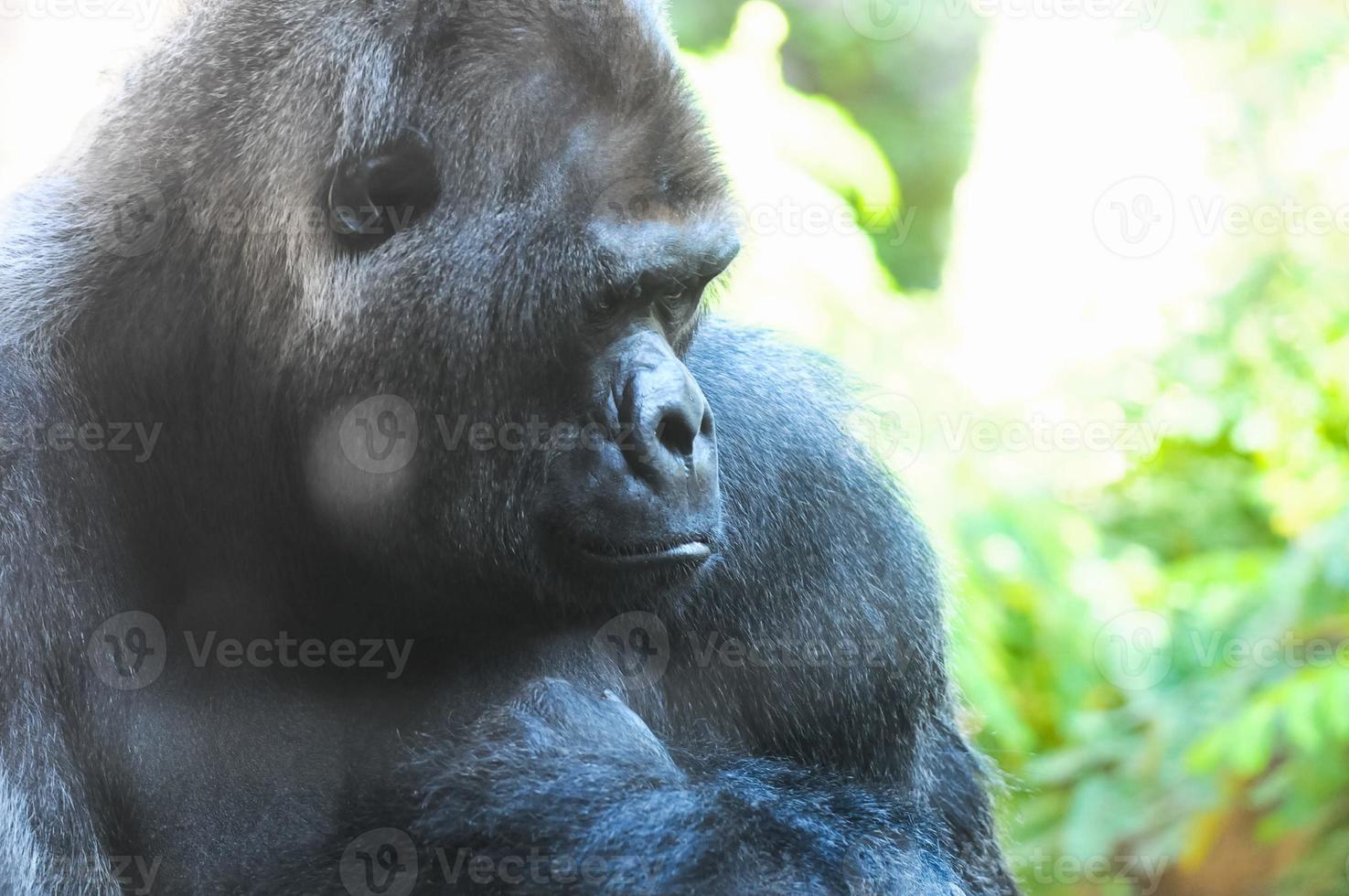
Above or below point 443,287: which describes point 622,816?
below

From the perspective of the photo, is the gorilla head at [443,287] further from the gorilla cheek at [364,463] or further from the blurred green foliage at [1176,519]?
the blurred green foliage at [1176,519]

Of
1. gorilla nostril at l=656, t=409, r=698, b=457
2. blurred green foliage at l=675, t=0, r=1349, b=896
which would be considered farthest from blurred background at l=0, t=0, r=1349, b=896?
gorilla nostril at l=656, t=409, r=698, b=457

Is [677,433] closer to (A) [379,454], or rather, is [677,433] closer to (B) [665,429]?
(B) [665,429]

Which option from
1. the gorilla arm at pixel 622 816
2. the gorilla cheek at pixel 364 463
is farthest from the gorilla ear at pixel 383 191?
the gorilla arm at pixel 622 816

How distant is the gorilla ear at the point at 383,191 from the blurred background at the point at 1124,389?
753 millimetres

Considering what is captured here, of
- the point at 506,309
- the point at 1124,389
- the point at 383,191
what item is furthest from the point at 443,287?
the point at 1124,389

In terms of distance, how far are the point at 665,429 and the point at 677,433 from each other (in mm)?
32

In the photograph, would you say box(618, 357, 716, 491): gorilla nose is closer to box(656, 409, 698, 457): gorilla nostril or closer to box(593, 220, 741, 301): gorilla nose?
box(656, 409, 698, 457): gorilla nostril

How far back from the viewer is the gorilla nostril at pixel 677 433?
2844mm

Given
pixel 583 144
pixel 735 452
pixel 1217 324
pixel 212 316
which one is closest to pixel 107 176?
pixel 212 316

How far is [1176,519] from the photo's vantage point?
8562 millimetres

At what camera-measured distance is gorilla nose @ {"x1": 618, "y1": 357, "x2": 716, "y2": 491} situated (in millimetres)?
2826

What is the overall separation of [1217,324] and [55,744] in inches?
281

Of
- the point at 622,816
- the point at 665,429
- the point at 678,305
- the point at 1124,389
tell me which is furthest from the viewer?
the point at 1124,389
